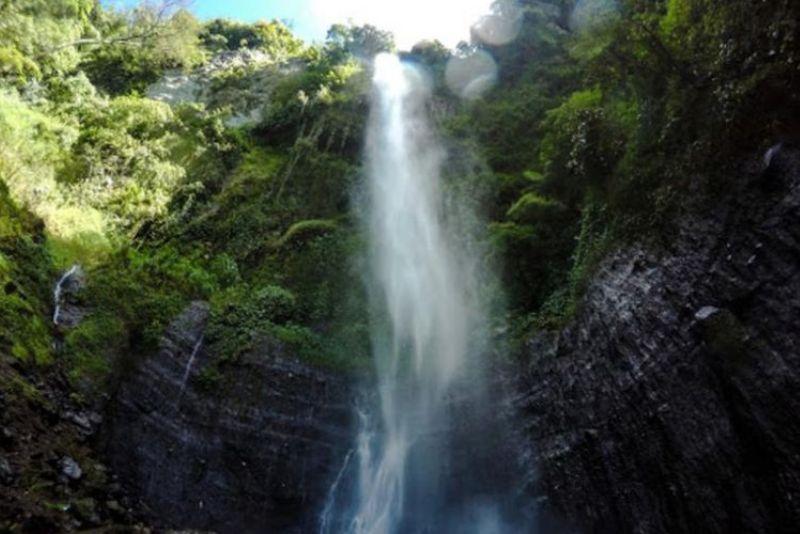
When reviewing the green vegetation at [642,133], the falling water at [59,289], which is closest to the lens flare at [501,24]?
the green vegetation at [642,133]

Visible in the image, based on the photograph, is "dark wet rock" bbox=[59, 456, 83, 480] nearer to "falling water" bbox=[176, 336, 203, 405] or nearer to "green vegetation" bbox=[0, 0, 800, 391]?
"green vegetation" bbox=[0, 0, 800, 391]

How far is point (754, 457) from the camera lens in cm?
710

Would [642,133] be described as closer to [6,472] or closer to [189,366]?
[189,366]

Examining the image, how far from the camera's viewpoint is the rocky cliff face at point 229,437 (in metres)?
11.1

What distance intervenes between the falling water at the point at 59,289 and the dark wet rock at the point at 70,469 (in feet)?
11.6

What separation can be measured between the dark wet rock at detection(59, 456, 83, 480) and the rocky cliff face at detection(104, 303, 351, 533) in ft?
4.29

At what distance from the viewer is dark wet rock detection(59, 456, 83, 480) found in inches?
358

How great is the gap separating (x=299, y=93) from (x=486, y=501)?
18.5 m

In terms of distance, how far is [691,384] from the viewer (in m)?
8.09

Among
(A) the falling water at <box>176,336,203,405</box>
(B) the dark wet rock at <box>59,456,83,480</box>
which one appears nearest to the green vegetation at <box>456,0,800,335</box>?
(A) the falling water at <box>176,336,203,405</box>

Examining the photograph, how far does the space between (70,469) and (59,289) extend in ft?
16.2

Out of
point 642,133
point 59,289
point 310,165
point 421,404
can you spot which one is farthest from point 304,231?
point 642,133

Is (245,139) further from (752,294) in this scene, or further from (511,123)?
(752,294)

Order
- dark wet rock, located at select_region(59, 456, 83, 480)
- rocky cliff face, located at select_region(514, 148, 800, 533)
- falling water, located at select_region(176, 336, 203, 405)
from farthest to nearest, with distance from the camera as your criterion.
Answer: falling water, located at select_region(176, 336, 203, 405) → dark wet rock, located at select_region(59, 456, 83, 480) → rocky cliff face, located at select_region(514, 148, 800, 533)
